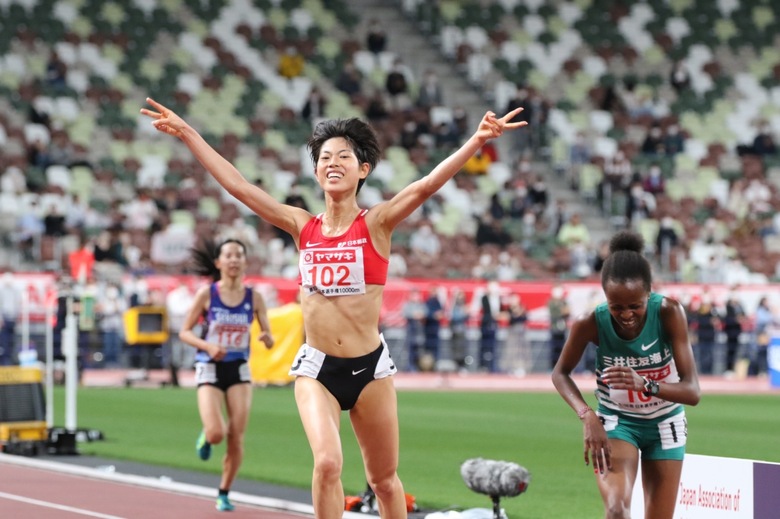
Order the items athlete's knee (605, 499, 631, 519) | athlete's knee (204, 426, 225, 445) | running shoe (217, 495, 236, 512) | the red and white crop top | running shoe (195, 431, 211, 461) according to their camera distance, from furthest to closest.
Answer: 1. running shoe (195, 431, 211, 461)
2. athlete's knee (204, 426, 225, 445)
3. running shoe (217, 495, 236, 512)
4. the red and white crop top
5. athlete's knee (605, 499, 631, 519)

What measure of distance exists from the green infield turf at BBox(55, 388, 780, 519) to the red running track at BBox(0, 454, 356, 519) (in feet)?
4.02

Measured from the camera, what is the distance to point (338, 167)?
8.03m

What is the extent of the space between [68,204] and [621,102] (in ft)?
54.9

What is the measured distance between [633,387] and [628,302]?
0.47 metres

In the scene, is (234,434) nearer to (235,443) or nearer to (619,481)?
(235,443)

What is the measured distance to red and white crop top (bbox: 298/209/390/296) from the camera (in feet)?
26.0

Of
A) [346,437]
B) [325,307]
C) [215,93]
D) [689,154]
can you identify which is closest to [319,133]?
[325,307]

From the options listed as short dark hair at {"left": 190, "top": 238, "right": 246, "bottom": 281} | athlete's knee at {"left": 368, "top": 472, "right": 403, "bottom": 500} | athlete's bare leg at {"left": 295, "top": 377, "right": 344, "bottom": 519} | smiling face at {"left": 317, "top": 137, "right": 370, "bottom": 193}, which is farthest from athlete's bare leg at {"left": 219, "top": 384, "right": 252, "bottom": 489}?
smiling face at {"left": 317, "top": 137, "right": 370, "bottom": 193}

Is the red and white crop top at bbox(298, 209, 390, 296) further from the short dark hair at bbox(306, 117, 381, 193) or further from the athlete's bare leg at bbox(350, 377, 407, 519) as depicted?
the athlete's bare leg at bbox(350, 377, 407, 519)

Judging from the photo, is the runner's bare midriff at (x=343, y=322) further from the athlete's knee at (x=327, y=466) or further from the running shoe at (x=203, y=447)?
the running shoe at (x=203, y=447)

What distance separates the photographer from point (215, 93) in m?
36.3

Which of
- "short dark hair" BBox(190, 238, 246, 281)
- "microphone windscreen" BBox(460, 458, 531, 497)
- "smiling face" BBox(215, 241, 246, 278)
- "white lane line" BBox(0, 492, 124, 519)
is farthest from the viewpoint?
"short dark hair" BBox(190, 238, 246, 281)

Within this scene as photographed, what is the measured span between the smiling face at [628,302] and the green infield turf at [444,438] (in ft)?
15.7

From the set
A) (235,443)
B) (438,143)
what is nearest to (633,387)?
(235,443)
